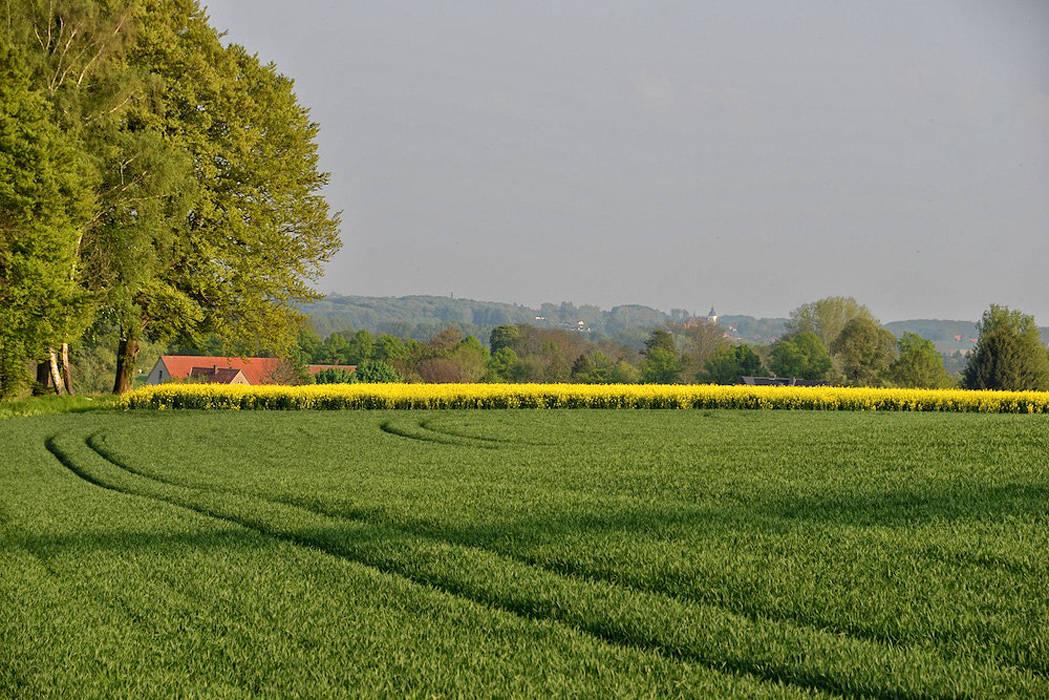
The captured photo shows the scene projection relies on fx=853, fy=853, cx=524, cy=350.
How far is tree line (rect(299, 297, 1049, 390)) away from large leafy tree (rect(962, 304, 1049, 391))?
6 cm

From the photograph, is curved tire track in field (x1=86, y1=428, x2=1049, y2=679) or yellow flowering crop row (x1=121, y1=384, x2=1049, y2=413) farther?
yellow flowering crop row (x1=121, y1=384, x2=1049, y2=413)

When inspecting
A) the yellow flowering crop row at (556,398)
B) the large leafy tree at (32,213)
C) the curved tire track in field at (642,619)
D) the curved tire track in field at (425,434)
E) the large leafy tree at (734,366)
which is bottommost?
the curved tire track in field at (425,434)

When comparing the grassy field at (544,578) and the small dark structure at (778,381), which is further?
the small dark structure at (778,381)

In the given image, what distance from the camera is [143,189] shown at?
2584cm

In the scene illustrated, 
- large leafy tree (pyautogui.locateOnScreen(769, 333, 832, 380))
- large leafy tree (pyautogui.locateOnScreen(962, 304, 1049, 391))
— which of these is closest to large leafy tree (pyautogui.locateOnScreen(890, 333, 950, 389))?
large leafy tree (pyautogui.locateOnScreen(962, 304, 1049, 391))

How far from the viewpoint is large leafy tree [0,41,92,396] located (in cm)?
2178

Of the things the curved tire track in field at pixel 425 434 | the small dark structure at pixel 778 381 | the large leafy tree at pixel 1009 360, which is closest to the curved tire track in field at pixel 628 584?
the curved tire track in field at pixel 425 434

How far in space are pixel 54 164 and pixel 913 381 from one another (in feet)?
187

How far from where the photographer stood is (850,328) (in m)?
68.3

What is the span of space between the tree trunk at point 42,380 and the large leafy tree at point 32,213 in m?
4.38

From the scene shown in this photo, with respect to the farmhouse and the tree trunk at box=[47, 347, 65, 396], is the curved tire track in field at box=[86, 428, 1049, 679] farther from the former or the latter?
the farmhouse

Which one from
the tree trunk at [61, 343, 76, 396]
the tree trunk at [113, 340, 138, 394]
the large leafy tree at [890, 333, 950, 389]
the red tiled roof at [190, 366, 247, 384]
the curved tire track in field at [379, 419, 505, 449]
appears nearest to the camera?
the curved tire track in field at [379, 419, 505, 449]

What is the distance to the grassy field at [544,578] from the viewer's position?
4.63m

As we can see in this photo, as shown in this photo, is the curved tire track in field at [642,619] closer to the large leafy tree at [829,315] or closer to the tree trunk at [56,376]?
the tree trunk at [56,376]
